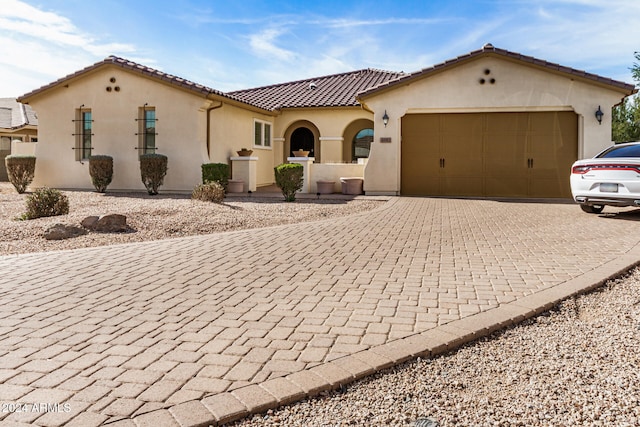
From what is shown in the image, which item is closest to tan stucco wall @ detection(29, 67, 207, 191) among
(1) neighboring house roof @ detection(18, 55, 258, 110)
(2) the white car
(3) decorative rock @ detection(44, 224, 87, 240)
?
(1) neighboring house roof @ detection(18, 55, 258, 110)

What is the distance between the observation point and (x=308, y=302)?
464cm

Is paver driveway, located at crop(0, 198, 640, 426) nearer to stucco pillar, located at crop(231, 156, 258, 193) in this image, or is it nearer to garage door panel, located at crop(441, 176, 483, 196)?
garage door panel, located at crop(441, 176, 483, 196)

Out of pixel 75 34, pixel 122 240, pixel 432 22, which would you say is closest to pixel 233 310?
pixel 122 240

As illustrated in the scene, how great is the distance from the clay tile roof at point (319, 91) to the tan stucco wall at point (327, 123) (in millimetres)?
391

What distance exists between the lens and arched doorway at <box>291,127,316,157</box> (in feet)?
74.2

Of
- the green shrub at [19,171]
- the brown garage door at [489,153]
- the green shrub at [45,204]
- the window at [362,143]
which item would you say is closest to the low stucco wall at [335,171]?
the brown garage door at [489,153]

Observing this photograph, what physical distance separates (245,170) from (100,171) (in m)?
5.00

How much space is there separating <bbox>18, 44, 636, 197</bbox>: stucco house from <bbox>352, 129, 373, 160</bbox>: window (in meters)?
3.75

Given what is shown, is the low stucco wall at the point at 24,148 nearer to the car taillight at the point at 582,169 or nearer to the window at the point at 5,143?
the window at the point at 5,143

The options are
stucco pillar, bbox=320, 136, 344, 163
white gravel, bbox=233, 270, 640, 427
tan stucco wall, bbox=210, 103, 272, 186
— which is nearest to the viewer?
white gravel, bbox=233, 270, 640, 427

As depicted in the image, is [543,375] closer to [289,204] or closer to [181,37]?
[289,204]

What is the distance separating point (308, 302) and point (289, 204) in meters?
8.82

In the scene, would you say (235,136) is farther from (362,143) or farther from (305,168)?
(362,143)

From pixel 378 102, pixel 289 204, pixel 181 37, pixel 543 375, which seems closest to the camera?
pixel 543 375
